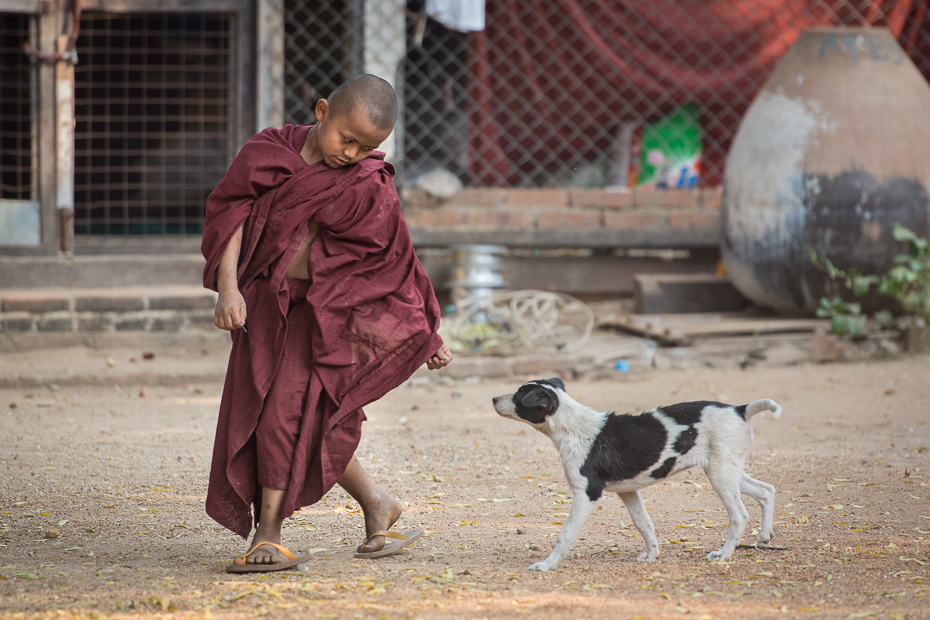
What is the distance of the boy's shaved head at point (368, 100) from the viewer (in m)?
2.76

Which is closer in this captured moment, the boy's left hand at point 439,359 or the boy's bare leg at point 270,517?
the boy's bare leg at point 270,517

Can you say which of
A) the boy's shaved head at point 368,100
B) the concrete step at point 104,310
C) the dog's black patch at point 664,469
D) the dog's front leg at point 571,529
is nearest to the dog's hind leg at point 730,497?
the dog's black patch at point 664,469

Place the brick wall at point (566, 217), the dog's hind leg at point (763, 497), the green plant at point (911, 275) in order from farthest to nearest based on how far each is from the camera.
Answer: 1. the brick wall at point (566, 217)
2. the green plant at point (911, 275)
3. the dog's hind leg at point (763, 497)

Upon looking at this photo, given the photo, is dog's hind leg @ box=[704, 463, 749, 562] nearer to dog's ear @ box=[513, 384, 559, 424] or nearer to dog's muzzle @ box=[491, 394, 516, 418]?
dog's ear @ box=[513, 384, 559, 424]

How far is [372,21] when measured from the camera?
23.9ft

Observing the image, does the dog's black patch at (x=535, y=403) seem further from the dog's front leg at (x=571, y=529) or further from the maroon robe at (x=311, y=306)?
the maroon robe at (x=311, y=306)

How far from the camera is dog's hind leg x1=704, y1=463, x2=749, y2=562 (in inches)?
114

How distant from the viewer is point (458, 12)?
23.9 feet

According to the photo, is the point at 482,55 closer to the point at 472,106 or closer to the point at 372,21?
the point at 472,106

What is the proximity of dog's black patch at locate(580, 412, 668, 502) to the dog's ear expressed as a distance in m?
0.17

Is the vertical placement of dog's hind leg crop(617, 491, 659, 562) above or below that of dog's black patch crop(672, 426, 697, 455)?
below

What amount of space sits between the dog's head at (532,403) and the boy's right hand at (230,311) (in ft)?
2.58

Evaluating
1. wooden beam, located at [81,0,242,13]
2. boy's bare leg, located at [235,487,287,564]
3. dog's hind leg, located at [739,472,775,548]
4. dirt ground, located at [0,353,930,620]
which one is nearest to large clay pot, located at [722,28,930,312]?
dirt ground, located at [0,353,930,620]

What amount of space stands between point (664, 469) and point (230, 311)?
1363mm
